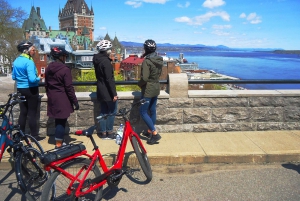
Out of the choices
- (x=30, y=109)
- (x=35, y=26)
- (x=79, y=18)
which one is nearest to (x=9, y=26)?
(x=30, y=109)

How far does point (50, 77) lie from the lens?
446 centimetres

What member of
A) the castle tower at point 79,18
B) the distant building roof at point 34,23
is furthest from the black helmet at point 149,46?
the castle tower at point 79,18

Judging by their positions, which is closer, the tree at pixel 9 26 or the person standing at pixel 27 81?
the person standing at pixel 27 81

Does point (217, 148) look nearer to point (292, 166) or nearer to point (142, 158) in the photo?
point (292, 166)

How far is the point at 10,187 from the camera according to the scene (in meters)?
3.87

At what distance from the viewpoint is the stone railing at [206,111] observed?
562 centimetres

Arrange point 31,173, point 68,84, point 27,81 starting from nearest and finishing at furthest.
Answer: point 31,173 < point 68,84 < point 27,81

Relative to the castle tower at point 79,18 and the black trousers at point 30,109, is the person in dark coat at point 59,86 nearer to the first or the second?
the black trousers at point 30,109

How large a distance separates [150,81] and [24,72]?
2142 mm

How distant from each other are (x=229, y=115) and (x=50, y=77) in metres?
3.58

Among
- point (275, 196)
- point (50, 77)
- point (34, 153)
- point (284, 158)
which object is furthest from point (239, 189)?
point (50, 77)

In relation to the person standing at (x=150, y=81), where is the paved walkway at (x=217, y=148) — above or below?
below

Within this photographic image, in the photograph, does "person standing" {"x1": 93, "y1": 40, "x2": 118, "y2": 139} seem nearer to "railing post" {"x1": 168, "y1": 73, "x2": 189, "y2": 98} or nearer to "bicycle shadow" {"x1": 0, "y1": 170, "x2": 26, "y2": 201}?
"railing post" {"x1": 168, "y1": 73, "x2": 189, "y2": 98}

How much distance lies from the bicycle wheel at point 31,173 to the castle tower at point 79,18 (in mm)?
187196
